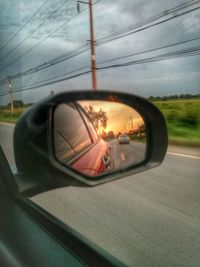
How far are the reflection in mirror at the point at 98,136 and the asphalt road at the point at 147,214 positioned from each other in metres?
0.14

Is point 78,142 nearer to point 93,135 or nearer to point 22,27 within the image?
point 93,135

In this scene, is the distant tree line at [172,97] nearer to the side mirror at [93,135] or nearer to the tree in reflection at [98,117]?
the side mirror at [93,135]

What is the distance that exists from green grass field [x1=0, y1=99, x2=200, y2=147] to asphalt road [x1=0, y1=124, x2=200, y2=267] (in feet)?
0.21

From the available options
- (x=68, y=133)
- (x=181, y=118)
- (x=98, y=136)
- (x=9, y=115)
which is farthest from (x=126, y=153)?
(x=9, y=115)

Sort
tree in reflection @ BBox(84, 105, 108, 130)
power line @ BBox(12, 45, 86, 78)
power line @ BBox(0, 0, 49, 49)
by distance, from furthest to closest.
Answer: power line @ BBox(0, 0, 49, 49)
power line @ BBox(12, 45, 86, 78)
tree in reflection @ BBox(84, 105, 108, 130)

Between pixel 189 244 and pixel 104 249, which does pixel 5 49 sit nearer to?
pixel 104 249

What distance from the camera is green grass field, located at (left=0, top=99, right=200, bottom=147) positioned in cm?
121

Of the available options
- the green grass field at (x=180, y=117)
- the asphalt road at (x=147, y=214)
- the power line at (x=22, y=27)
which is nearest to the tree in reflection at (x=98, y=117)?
the green grass field at (x=180, y=117)

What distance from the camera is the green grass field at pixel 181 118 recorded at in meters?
1.21

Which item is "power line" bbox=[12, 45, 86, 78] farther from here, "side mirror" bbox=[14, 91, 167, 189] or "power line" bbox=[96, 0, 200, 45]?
"side mirror" bbox=[14, 91, 167, 189]

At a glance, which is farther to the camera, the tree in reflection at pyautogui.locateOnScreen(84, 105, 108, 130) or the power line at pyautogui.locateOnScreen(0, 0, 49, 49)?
the power line at pyautogui.locateOnScreen(0, 0, 49, 49)

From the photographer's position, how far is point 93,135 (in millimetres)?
1203

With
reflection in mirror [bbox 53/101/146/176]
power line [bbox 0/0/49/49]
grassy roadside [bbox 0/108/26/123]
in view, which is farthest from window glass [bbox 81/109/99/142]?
power line [bbox 0/0/49/49]

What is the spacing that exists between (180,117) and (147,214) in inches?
10.3
